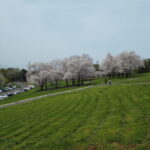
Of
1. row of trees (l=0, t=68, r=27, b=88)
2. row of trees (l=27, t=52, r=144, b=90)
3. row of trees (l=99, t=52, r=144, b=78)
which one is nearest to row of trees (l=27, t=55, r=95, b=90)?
row of trees (l=27, t=52, r=144, b=90)

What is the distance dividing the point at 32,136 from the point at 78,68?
119 ft

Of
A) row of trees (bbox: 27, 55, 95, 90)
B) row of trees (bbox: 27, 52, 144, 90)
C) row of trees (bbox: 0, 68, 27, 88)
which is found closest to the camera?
row of trees (bbox: 27, 55, 95, 90)

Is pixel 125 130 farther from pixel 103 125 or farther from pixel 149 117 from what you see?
pixel 149 117

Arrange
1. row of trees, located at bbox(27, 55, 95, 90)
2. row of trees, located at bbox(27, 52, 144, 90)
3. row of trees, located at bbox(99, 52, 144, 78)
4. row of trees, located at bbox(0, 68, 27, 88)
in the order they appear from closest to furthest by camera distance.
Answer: row of trees, located at bbox(27, 55, 95, 90) < row of trees, located at bbox(27, 52, 144, 90) < row of trees, located at bbox(99, 52, 144, 78) < row of trees, located at bbox(0, 68, 27, 88)

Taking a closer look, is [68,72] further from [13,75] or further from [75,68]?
[13,75]

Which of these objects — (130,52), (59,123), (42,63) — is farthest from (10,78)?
(59,123)

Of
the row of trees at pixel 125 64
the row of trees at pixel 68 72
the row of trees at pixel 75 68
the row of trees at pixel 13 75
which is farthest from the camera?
the row of trees at pixel 13 75

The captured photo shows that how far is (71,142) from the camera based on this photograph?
6.12 m

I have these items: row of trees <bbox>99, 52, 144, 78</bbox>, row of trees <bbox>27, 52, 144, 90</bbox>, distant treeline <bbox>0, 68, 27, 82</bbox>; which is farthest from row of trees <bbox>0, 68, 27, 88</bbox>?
row of trees <bbox>99, 52, 144, 78</bbox>

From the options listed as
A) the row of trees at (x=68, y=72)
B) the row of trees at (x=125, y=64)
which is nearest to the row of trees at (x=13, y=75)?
the row of trees at (x=68, y=72)

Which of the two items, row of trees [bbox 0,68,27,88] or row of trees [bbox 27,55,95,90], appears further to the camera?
row of trees [bbox 0,68,27,88]

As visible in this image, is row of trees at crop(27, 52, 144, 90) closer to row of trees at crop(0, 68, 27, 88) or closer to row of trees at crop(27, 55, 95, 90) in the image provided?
row of trees at crop(27, 55, 95, 90)

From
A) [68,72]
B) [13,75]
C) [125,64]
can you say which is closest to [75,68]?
[68,72]

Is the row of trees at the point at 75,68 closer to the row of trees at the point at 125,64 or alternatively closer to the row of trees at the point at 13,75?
the row of trees at the point at 125,64
